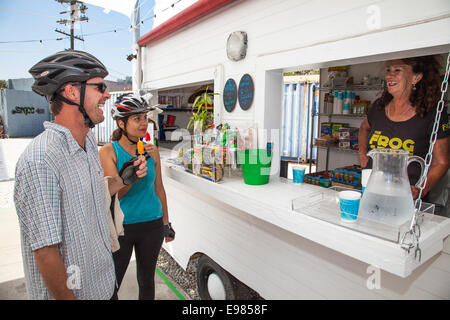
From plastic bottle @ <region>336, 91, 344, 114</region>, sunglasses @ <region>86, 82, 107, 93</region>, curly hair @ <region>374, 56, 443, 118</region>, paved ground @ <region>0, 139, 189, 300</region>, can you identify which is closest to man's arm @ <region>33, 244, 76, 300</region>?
sunglasses @ <region>86, 82, 107, 93</region>

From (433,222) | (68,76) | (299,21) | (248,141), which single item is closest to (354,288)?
(433,222)

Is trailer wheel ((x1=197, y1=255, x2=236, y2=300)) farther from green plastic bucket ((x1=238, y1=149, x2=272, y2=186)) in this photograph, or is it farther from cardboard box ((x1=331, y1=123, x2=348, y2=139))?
cardboard box ((x1=331, y1=123, x2=348, y2=139))

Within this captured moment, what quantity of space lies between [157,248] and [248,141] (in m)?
1.14

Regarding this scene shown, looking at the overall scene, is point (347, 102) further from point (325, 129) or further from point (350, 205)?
point (350, 205)

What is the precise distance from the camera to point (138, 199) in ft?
7.11

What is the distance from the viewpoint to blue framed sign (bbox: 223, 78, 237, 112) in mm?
2561

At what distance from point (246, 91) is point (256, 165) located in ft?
2.28

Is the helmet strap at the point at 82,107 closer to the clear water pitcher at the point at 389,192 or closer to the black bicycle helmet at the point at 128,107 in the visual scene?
the black bicycle helmet at the point at 128,107

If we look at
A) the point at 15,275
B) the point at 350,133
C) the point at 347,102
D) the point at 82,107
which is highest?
the point at 347,102

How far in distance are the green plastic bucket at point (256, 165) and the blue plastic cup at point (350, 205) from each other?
2.58 ft

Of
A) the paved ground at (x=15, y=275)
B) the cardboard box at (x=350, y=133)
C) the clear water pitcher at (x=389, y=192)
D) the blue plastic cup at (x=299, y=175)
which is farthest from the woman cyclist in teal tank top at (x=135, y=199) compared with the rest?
the cardboard box at (x=350, y=133)

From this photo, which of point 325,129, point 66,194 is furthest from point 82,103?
point 325,129

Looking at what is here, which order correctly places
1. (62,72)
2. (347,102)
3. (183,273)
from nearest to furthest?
(62,72) → (183,273) → (347,102)

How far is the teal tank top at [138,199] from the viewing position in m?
2.14
